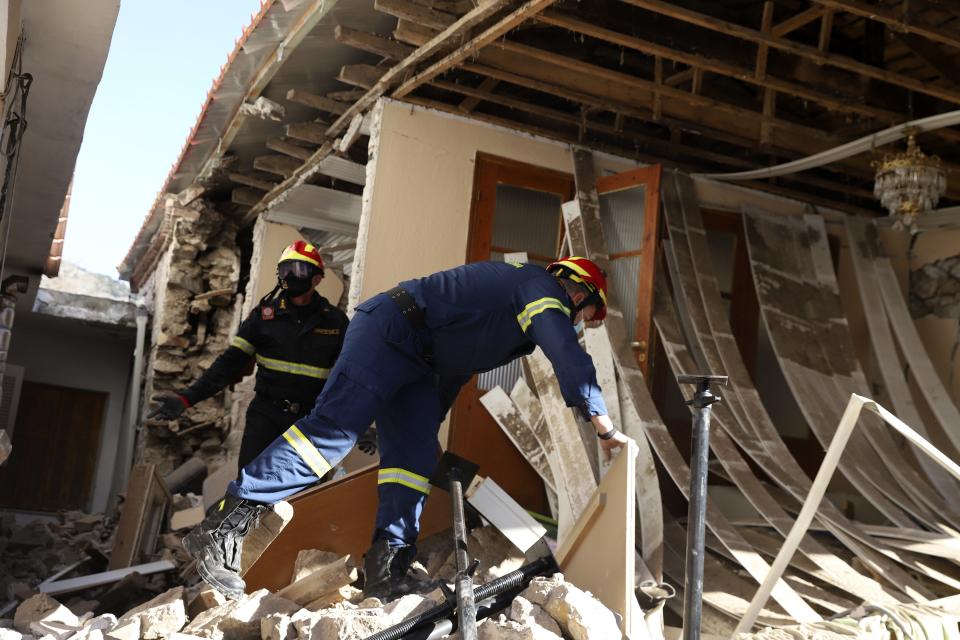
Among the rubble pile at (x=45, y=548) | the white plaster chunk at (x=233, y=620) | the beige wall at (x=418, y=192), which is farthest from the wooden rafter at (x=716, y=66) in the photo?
the rubble pile at (x=45, y=548)

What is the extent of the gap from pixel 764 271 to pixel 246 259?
5.97 metres

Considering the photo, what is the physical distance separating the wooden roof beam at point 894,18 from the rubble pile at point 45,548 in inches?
199

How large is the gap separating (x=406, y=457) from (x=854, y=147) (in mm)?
3800

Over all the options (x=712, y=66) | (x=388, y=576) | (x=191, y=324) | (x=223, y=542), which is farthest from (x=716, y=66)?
(x=191, y=324)

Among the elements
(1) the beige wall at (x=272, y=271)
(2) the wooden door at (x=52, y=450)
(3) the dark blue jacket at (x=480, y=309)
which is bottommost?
(2) the wooden door at (x=52, y=450)

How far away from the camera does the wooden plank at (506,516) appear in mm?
4340

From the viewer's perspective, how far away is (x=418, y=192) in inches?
242

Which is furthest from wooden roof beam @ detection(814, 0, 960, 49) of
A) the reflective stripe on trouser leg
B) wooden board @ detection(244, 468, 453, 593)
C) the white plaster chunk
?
the white plaster chunk

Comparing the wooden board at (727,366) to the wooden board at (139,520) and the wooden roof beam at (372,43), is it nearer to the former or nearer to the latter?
the wooden roof beam at (372,43)

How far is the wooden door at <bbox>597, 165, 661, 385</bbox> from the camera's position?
5793 millimetres

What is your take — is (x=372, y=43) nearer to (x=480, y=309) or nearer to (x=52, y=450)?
(x=480, y=309)

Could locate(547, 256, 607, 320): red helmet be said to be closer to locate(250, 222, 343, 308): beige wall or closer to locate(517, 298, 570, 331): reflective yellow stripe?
locate(517, 298, 570, 331): reflective yellow stripe

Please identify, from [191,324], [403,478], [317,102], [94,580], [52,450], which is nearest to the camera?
[403,478]

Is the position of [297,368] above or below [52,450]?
above
